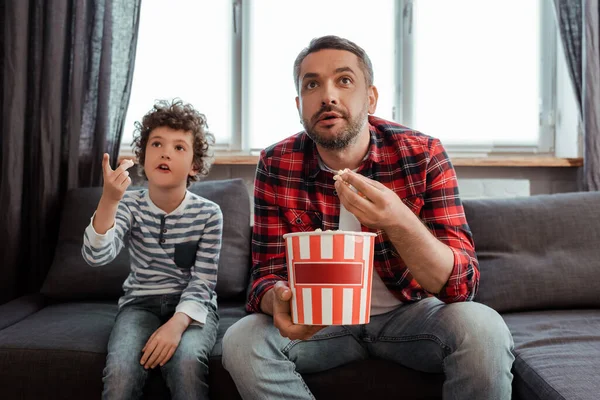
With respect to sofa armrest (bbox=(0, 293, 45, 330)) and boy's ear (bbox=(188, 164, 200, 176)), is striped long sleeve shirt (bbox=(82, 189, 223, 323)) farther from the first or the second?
sofa armrest (bbox=(0, 293, 45, 330))

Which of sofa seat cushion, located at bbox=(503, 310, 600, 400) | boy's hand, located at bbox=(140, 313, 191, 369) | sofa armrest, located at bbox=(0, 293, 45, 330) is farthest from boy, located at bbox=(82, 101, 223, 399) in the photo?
sofa seat cushion, located at bbox=(503, 310, 600, 400)

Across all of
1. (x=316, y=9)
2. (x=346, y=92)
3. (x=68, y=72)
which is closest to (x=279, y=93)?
(x=316, y=9)

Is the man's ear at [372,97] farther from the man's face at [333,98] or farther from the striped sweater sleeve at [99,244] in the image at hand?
the striped sweater sleeve at [99,244]

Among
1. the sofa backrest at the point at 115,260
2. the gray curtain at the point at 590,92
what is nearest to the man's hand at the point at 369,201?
the sofa backrest at the point at 115,260

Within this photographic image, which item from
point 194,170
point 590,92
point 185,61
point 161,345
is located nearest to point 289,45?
point 185,61

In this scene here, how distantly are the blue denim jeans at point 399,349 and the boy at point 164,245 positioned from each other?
21 cm

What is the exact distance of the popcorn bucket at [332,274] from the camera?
938 mm

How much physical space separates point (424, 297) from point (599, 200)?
36.1 inches

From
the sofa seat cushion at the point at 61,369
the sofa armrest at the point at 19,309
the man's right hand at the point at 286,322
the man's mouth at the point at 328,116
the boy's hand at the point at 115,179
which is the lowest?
the sofa seat cushion at the point at 61,369

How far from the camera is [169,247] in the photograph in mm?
1604

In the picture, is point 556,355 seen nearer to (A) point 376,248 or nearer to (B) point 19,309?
(A) point 376,248

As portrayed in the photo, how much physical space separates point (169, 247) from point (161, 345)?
343 millimetres

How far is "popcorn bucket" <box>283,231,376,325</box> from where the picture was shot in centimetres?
94

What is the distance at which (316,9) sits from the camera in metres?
2.59
